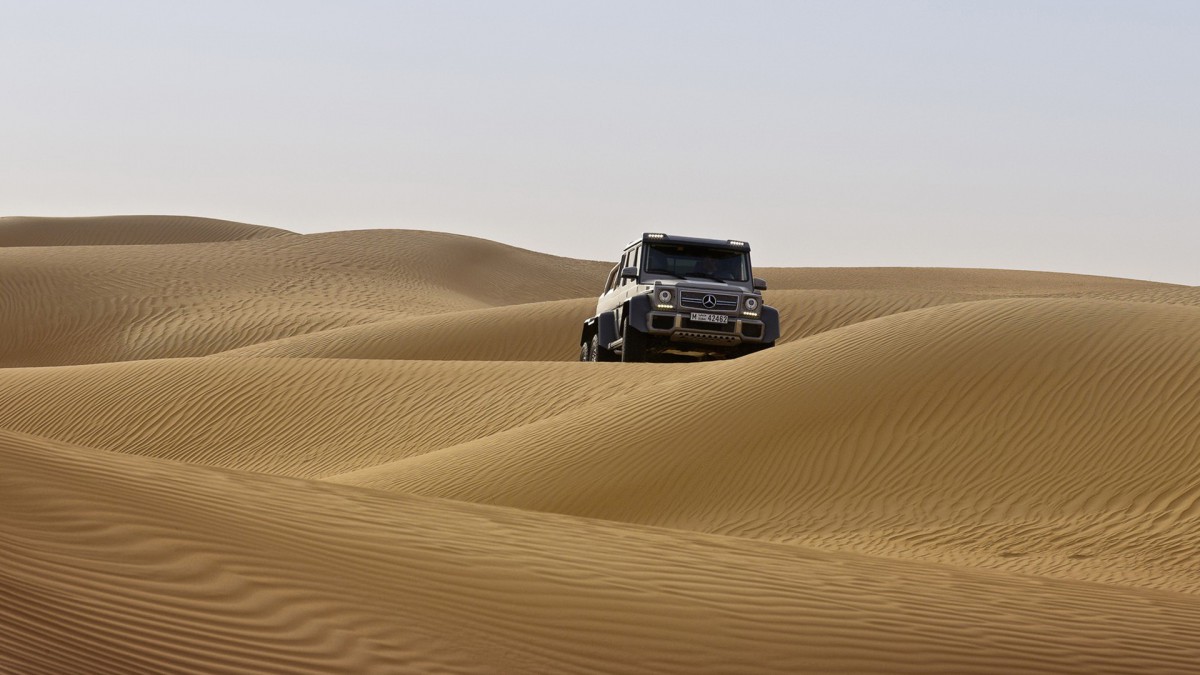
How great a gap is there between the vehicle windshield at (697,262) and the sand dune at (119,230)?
6299 centimetres

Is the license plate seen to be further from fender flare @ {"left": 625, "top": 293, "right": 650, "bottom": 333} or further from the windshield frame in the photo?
fender flare @ {"left": 625, "top": 293, "right": 650, "bottom": 333}

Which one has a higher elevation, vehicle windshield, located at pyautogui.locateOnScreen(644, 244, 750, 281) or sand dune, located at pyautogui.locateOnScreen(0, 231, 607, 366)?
vehicle windshield, located at pyautogui.locateOnScreen(644, 244, 750, 281)

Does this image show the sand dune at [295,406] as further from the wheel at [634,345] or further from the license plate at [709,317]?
the license plate at [709,317]

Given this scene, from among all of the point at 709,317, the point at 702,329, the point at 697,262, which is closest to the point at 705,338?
the point at 702,329

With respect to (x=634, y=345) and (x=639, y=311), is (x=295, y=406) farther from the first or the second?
(x=639, y=311)

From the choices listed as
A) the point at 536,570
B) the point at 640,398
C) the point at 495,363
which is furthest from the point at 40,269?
the point at 536,570

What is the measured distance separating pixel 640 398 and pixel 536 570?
9622 mm

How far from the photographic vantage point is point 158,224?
77.9 m

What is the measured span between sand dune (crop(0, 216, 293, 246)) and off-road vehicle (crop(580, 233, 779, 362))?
205 ft

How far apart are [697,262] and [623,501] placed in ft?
17.5

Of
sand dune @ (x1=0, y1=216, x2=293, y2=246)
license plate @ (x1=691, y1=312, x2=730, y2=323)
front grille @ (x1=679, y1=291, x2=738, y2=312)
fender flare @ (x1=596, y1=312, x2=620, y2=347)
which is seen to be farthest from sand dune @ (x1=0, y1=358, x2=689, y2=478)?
sand dune @ (x1=0, y1=216, x2=293, y2=246)

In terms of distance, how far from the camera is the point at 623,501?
508 inches

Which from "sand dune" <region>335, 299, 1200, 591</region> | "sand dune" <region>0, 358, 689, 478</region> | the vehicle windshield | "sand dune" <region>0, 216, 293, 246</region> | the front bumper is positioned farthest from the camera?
"sand dune" <region>0, 216, 293, 246</region>

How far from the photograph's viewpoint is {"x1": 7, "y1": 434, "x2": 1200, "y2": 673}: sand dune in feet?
15.0
